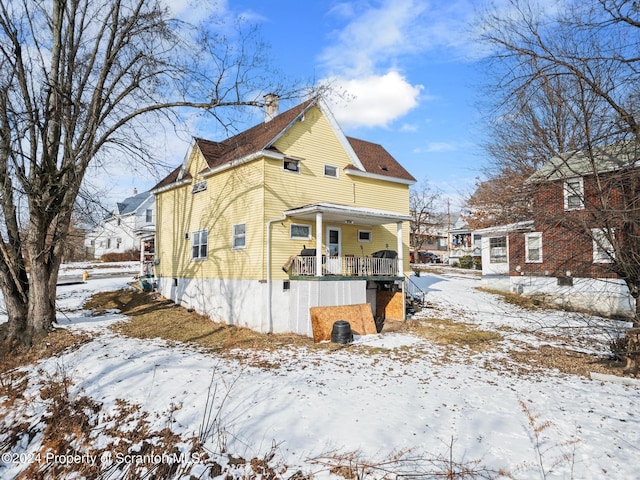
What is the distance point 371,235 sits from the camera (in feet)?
55.0

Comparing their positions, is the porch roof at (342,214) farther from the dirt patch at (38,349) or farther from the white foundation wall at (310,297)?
the dirt patch at (38,349)

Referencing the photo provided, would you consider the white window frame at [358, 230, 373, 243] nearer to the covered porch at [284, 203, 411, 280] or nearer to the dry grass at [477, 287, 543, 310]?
the covered porch at [284, 203, 411, 280]

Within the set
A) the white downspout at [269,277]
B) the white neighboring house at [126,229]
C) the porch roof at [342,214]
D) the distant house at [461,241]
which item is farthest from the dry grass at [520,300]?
the white neighboring house at [126,229]

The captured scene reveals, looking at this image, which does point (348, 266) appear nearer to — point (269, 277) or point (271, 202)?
point (269, 277)

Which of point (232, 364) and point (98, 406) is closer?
point (98, 406)

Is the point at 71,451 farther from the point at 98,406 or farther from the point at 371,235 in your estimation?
the point at 371,235

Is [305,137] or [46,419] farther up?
[305,137]

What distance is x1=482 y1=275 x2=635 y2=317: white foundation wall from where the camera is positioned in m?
15.3

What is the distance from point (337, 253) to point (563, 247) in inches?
312

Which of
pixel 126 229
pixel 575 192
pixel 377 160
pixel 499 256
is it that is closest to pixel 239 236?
pixel 377 160

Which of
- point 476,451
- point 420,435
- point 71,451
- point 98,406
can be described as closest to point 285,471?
point 420,435

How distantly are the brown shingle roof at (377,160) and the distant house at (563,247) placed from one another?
569 cm

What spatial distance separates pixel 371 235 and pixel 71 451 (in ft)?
42.5

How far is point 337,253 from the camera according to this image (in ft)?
50.8
